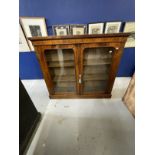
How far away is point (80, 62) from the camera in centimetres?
161

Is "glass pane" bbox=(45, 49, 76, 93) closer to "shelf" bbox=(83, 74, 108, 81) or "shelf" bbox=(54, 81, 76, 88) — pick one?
"shelf" bbox=(54, 81, 76, 88)

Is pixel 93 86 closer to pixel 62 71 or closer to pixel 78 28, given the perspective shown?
pixel 62 71

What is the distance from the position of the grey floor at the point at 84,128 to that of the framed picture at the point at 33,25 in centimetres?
113

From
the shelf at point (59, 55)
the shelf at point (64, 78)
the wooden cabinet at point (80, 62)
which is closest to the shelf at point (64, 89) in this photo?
the wooden cabinet at point (80, 62)

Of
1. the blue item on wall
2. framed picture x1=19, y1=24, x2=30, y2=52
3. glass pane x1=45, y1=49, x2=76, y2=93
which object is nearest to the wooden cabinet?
glass pane x1=45, y1=49, x2=76, y2=93

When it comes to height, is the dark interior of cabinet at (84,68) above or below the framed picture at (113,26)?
below

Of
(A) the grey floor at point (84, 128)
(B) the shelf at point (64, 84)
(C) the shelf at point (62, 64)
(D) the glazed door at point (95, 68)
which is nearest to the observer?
(A) the grey floor at point (84, 128)

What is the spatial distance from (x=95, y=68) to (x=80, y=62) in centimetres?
35

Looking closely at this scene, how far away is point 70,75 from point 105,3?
1175 millimetres

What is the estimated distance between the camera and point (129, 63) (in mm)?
2254

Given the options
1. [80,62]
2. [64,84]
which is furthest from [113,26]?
[64,84]

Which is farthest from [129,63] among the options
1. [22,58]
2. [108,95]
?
[22,58]

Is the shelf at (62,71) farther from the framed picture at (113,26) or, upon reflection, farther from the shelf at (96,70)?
the framed picture at (113,26)

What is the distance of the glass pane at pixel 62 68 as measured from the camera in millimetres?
1669
